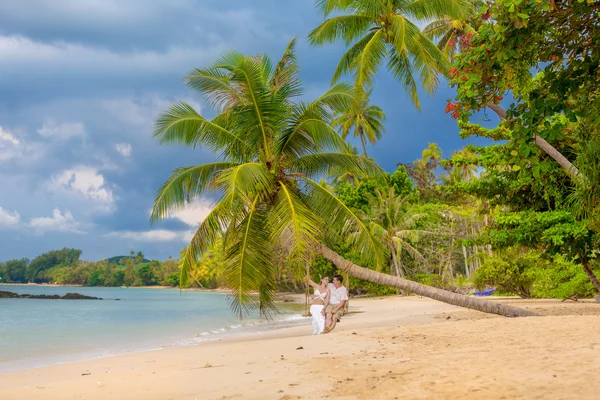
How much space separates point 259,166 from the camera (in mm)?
11492

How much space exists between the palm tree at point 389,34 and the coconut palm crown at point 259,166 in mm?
3605

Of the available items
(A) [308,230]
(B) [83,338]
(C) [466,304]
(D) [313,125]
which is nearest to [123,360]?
(A) [308,230]

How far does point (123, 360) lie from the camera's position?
1048 cm

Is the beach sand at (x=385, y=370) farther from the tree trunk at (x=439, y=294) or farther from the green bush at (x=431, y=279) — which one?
the green bush at (x=431, y=279)

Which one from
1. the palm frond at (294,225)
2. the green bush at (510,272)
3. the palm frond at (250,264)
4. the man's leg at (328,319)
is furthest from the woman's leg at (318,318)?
the green bush at (510,272)

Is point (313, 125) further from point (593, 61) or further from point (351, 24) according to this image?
point (593, 61)

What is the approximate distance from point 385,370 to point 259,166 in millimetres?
6525

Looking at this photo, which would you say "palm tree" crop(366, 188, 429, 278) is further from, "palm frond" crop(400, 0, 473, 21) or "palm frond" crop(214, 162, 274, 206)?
"palm frond" crop(214, 162, 274, 206)

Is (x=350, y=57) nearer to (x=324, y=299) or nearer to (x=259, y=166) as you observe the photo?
(x=259, y=166)

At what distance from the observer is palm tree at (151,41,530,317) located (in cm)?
1180

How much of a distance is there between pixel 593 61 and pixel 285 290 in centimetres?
5640

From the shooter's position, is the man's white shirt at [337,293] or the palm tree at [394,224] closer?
the man's white shirt at [337,293]

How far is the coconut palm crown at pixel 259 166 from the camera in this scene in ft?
38.7

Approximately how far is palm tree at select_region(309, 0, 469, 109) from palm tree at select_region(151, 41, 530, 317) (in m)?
3.68
